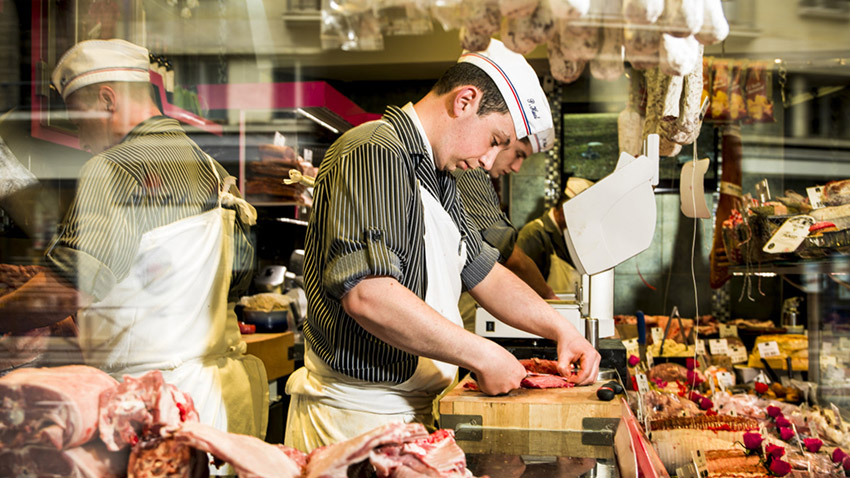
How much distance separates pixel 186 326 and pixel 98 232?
55cm

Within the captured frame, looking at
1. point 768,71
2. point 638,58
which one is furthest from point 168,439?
point 768,71

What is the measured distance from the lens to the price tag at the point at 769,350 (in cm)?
→ 450

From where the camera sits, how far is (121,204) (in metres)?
1.58

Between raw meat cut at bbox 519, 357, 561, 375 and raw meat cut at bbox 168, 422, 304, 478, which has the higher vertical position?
raw meat cut at bbox 168, 422, 304, 478

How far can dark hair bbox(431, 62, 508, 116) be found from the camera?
199 centimetres

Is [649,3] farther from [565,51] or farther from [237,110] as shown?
[237,110]

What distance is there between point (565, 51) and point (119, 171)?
1179mm

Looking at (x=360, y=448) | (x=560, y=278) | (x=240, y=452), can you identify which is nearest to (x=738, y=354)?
(x=560, y=278)

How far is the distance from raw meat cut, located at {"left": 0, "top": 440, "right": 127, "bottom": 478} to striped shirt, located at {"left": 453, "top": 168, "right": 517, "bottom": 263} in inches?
89.5

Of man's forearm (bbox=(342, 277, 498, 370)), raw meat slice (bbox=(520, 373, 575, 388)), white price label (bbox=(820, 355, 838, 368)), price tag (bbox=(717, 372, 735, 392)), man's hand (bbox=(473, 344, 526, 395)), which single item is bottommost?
price tag (bbox=(717, 372, 735, 392))

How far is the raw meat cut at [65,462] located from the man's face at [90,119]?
72cm

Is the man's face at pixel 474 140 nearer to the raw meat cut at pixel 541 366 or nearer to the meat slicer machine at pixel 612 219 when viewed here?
the meat slicer machine at pixel 612 219

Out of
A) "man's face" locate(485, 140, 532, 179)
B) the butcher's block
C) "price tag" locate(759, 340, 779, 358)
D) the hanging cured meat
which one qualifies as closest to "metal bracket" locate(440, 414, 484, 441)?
the butcher's block

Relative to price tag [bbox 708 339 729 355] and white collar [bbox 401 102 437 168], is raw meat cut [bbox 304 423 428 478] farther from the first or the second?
price tag [bbox 708 339 729 355]
